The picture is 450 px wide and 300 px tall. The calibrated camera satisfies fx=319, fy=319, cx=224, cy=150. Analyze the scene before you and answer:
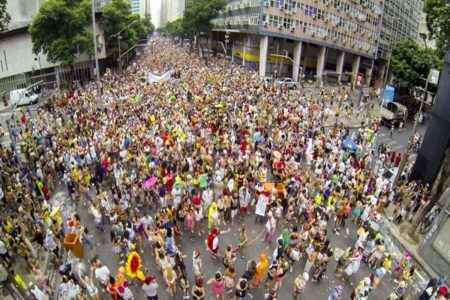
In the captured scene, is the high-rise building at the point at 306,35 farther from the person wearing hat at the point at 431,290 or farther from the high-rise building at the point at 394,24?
the person wearing hat at the point at 431,290

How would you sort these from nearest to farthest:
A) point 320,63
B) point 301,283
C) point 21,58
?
point 301,283 < point 21,58 < point 320,63

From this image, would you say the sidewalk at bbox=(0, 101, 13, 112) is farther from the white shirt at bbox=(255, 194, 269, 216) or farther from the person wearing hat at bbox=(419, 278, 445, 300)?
the person wearing hat at bbox=(419, 278, 445, 300)

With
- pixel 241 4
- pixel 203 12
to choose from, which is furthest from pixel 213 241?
pixel 203 12

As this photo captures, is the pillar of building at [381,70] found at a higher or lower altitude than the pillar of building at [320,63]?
lower

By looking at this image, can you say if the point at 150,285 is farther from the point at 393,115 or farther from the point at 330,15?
the point at 330,15

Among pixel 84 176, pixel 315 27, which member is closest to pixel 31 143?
pixel 84 176

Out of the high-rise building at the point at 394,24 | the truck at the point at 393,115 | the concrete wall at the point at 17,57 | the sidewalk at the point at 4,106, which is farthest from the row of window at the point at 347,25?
the sidewalk at the point at 4,106

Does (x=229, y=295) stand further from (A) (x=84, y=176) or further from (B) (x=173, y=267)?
(A) (x=84, y=176)
